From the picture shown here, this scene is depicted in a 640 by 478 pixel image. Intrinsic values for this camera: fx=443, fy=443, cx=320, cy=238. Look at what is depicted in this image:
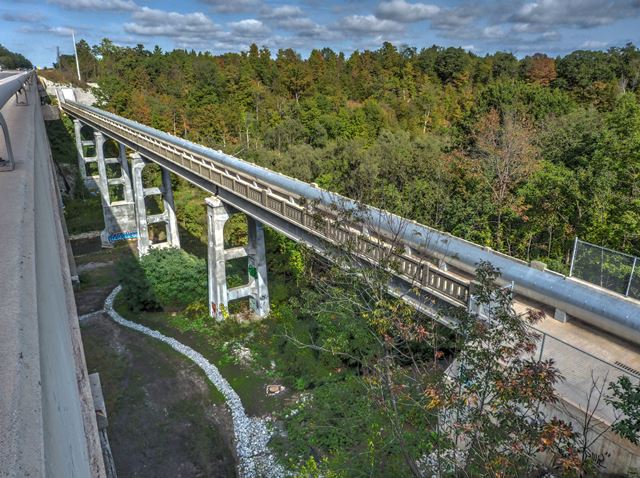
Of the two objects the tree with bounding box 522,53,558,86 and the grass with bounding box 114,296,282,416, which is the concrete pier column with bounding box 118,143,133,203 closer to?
the grass with bounding box 114,296,282,416

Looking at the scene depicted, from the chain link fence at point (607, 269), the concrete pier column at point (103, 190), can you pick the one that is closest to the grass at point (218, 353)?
the chain link fence at point (607, 269)

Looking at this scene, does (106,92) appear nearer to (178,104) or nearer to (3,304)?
(178,104)

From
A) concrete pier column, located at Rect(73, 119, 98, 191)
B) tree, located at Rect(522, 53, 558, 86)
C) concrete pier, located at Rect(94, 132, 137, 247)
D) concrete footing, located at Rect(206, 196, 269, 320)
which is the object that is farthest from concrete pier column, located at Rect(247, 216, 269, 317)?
tree, located at Rect(522, 53, 558, 86)

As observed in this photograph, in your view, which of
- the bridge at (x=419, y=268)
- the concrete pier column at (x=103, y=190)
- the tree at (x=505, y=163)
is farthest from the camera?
the concrete pier column at (x=103, y=190)

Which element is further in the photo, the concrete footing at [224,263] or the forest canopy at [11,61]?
the forest canopy at [11,61]

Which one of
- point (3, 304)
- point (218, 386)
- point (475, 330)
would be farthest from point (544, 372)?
point (218, 386)

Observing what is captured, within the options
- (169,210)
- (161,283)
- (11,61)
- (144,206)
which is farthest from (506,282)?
(11,61)

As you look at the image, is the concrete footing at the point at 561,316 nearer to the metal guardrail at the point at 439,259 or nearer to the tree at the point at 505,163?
the metal guardrail at the point at 439,259
